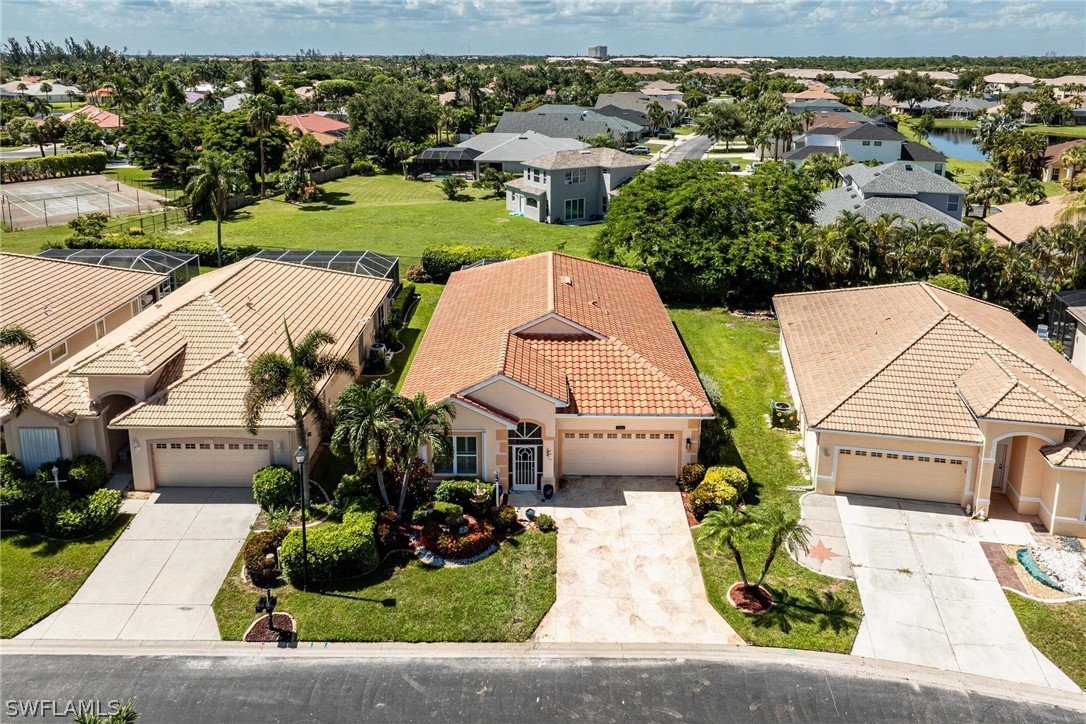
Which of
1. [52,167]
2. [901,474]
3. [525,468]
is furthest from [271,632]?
[52,167]

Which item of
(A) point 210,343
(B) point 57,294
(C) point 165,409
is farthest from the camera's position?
(B) point 57,294

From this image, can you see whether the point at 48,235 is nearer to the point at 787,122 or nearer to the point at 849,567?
the point at 849,567

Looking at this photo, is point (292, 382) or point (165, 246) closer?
point (292, 382)

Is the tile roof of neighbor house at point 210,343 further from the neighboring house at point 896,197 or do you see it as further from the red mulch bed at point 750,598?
the neighboring house at point 896,197

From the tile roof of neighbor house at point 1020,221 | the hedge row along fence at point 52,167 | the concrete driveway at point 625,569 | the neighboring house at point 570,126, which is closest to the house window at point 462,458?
the concrete driveway at point 625,569

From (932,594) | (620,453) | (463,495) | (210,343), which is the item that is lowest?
(932,594)

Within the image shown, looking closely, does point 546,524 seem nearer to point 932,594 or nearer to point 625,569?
point 625,569

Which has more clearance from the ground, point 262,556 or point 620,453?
point 620,453
